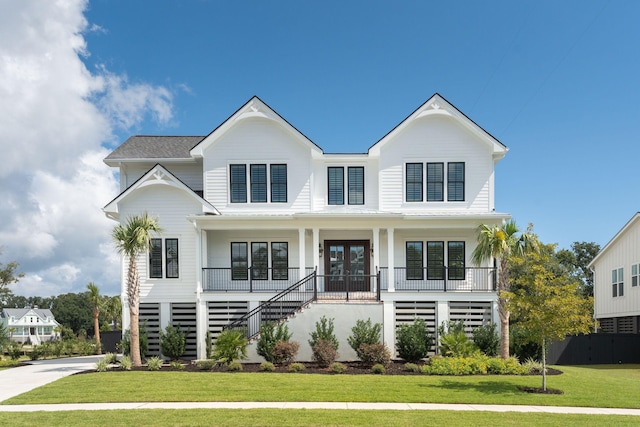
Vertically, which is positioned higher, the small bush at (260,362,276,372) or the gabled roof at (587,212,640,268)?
the gabled roof at (587,212,640,268)

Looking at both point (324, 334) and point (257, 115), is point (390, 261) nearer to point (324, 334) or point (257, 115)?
point (324, 334)

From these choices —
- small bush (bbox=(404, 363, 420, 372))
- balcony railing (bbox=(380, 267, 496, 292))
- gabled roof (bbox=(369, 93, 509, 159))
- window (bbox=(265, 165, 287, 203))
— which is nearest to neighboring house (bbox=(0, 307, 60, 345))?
window (bbox=(265, 165, 287, 203))

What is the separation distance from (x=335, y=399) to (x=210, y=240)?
12.1 meters

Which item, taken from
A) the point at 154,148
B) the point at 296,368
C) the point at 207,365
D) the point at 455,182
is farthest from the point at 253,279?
the point at 455,182

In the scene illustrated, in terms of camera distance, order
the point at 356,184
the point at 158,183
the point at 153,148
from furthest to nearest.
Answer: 1. the point at 153,148
2. the point at 356,184
3. the point at 158,183

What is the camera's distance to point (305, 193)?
70.6ft

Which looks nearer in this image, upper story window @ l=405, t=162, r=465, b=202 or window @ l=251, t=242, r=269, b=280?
upper story window @ l=405, t=162, r=465, b=202

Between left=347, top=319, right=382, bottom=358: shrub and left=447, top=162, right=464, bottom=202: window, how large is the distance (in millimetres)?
7414

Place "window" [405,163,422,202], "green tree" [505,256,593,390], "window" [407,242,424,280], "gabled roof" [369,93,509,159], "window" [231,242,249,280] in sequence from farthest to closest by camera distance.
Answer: "window" [231,242,249,280] < "window" [407,242,424,280] < "window" [405,163,422,202] < "gabled roof" [369,93,509,159] < "green tree" [505,256,593,390]

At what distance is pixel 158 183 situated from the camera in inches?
797

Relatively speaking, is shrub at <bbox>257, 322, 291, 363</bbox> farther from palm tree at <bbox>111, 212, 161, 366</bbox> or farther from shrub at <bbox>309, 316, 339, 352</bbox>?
palm tree at <bbox>111, 212, 161, 366</bbox>

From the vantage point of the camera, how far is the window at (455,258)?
21.5 meters

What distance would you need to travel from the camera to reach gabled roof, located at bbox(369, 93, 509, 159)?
21.1 m

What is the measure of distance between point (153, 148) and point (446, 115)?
1492 centimetres
